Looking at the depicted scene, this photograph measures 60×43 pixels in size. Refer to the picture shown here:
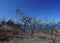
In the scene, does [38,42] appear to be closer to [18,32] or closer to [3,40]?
[3,40]

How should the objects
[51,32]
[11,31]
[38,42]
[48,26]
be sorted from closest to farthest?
[38,42] < [11,31] < [51,32] < [48,26]

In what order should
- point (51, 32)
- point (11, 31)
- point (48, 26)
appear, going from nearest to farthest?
point (11, 31), point (51, 32), point (48, 26)

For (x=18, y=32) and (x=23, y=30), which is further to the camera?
(x=23, y=30)

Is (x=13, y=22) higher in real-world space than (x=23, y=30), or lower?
higher

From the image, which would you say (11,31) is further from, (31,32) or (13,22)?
(31,32)

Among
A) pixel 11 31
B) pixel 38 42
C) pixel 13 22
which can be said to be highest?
pixel 13 22

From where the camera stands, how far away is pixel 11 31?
28.9 ft

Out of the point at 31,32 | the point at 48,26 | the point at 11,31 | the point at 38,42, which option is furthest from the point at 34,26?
the point at 38,42

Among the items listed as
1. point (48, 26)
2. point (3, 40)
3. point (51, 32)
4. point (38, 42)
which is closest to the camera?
point (38, 42)

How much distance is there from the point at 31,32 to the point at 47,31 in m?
1.32

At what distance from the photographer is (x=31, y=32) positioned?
9719 millimetres

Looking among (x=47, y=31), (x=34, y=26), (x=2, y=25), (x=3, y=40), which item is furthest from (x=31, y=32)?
(x=3, y=40)

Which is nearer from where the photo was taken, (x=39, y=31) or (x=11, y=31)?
(x=11, y=31)

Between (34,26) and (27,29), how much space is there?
28.3 inches
